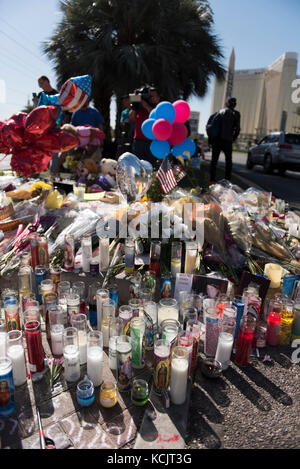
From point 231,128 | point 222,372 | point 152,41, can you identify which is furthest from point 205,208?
point 152,41

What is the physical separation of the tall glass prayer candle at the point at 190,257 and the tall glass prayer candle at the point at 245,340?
0.85 meters

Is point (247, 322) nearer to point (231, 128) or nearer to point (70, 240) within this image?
point (70, 240)

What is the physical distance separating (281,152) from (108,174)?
24.9 ft

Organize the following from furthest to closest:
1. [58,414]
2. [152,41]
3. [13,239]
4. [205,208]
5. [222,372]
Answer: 1. [152,41]
2. [13,239]
3. [205,208]
4. [222,372]
5. [58,414]

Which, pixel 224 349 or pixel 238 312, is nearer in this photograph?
pixel 224 349

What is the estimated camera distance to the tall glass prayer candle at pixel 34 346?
1.92 m

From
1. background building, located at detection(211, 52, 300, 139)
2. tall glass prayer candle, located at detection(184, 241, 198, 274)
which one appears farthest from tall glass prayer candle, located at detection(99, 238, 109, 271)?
background building, located at detection(211, 52, 300, 139)

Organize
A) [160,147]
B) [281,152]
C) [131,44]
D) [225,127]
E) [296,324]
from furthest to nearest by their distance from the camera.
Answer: [131,44] < [281,152] < [225,127] < [160,147] < [296,324]

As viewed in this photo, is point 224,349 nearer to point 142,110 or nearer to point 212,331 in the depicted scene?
point 212,331

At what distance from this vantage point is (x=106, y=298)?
7.83ft

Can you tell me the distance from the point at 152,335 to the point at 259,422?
32.6 inches

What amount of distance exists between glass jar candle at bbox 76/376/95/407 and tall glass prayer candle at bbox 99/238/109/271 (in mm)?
1362

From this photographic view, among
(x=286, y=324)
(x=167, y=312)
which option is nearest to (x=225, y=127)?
(x=286, y=324)

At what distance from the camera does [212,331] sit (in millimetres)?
2160
